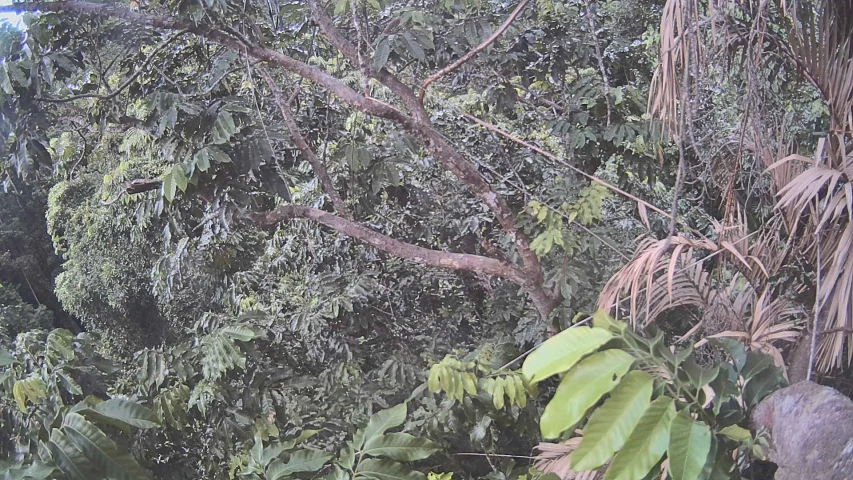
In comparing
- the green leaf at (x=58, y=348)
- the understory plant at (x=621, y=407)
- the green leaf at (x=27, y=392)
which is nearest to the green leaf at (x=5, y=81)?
the green leaf at (x=58, y=348)

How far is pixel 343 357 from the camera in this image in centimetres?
190

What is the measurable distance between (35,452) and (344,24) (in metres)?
1.63

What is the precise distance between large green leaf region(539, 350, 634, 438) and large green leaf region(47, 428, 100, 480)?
634mm

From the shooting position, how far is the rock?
1.70ft

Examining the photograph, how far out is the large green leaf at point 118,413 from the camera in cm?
82

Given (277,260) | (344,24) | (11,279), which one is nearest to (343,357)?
(277,260)

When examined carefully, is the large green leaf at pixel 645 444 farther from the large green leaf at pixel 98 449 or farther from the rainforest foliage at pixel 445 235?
the large green leaf at pixel 98 449

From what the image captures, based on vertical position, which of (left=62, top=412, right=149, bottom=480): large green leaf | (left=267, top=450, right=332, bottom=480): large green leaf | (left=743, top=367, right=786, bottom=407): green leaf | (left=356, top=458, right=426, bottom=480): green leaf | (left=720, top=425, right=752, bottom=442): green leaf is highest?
(left=62, top=412, right=149, bottom=480): large green leaf

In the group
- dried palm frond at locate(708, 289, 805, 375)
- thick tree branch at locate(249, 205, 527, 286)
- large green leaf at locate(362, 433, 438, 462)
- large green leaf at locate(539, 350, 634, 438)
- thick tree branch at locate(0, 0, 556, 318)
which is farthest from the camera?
thick tree branch at locate(249, 205, 527, 286)

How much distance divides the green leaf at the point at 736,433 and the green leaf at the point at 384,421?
546mm

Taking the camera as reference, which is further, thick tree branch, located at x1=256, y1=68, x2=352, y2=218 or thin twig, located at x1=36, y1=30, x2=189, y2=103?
thick tree branch, located at x1=256, y1=68, x2=352, y2=218

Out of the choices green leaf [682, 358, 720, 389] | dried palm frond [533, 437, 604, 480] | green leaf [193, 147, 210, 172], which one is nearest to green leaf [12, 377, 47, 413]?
green leaf [193, 147, 210, 172]

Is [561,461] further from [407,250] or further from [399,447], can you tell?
[407,250]

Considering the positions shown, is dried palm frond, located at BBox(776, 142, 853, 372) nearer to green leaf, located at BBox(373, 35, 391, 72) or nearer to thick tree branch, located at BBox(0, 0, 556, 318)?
thick tree branch, located at BBox(0, 0, 556, 318)
